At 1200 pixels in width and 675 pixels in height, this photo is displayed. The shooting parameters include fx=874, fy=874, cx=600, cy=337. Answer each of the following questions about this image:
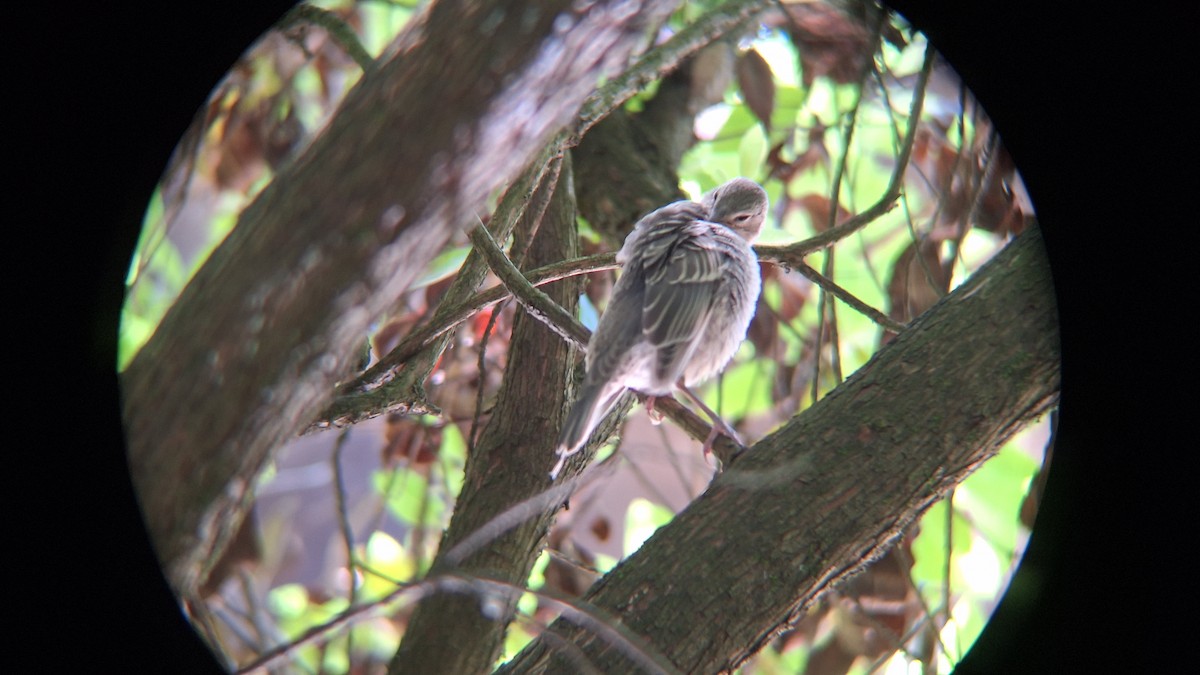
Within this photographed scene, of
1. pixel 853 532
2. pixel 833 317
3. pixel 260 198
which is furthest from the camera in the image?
pixel 833 317

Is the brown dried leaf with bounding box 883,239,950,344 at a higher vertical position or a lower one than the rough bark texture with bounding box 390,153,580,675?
lower

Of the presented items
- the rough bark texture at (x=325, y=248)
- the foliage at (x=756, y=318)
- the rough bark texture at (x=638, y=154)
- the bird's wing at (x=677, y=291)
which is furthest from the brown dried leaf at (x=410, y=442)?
the rough bark texture at (x=325, y=248)

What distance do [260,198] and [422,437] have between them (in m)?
1.81

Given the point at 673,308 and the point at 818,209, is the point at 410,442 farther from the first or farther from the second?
the point at 818,209

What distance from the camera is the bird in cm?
203

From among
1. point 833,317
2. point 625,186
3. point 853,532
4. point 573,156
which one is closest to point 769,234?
point 833,317

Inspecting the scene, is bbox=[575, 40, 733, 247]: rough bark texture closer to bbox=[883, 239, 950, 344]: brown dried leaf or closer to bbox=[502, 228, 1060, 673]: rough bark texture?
bbox=[883, 239, 950, 344]: brown dried leaf

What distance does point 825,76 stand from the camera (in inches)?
103

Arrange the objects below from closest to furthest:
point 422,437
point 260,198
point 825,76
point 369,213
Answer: point 369,213
point 260,198
point 825,76
point 422,437

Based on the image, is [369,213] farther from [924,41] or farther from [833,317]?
[833,317]

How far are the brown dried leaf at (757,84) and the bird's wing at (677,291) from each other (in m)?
0.48

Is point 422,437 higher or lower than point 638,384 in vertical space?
higher

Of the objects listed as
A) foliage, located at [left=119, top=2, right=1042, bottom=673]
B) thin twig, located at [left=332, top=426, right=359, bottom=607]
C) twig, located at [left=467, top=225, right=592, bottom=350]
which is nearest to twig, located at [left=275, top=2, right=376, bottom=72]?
foliage, located at [left=119, top=2, right=1042, bottom=673]

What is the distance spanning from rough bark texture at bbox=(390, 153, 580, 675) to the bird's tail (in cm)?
39
